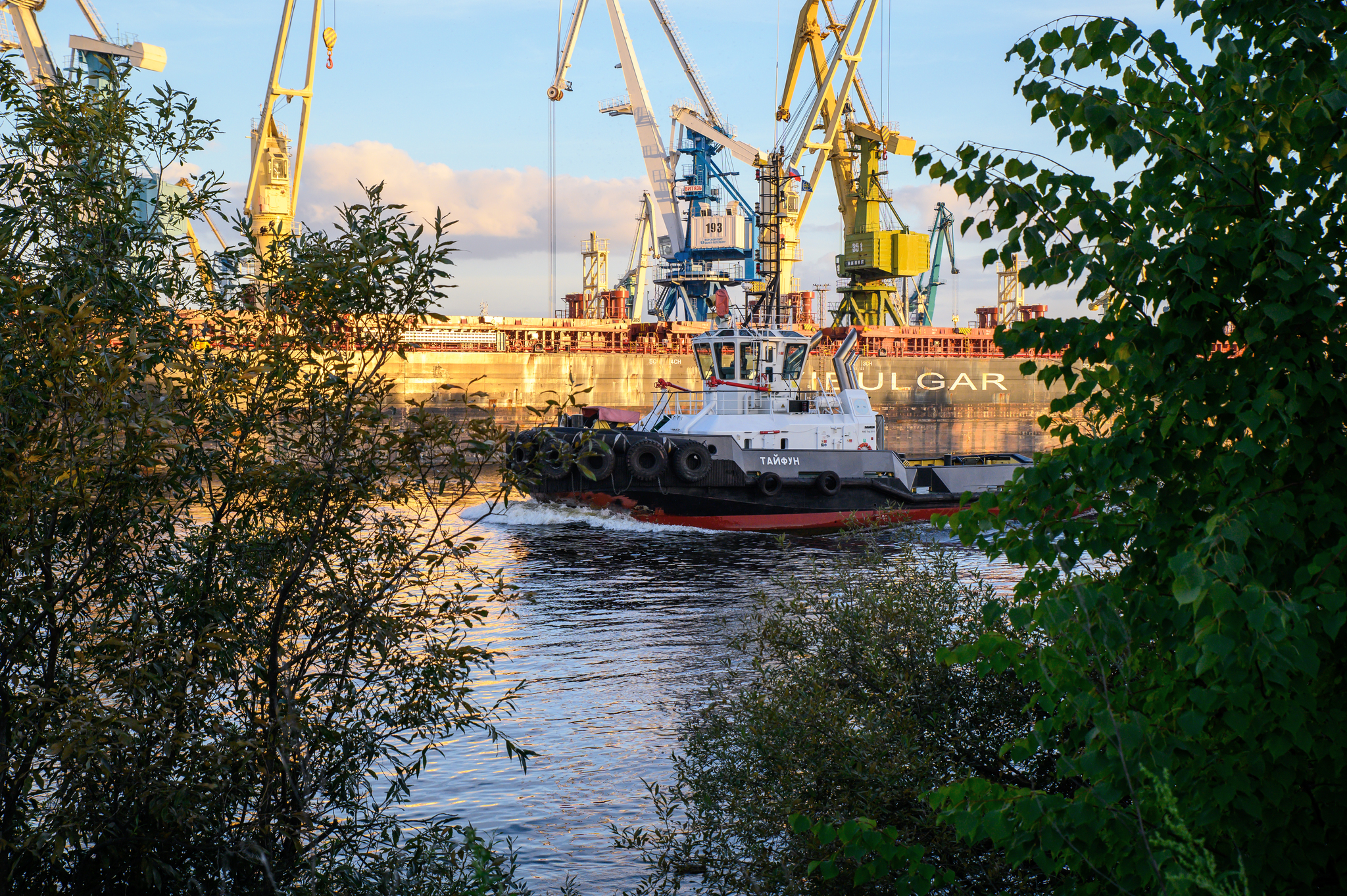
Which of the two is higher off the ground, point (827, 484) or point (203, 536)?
point (203, 536)

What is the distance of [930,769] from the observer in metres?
6.60

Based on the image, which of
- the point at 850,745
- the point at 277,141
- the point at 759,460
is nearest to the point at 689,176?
the point at 277,141

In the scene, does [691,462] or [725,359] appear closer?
[691,462]

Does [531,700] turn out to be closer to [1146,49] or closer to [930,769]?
[930,769]

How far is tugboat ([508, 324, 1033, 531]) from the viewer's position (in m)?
28.1

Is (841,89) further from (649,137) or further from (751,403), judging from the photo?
(751,403)

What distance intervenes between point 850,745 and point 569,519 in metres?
25.5

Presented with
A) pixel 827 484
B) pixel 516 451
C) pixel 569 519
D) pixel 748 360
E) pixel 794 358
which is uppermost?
pixel 794 358

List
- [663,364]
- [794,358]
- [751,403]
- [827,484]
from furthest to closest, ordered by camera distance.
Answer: [663,364] → [794,358] → [751,403] → [827,484]

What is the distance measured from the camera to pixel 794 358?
31688 millimetres

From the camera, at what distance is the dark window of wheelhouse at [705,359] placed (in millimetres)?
31047

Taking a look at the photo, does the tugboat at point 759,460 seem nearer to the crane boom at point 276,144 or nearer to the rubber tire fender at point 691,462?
the rubber tire fender at point 691,462

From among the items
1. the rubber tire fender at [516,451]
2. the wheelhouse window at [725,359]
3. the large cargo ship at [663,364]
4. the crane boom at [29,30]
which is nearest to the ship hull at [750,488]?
the wheelhouse window at [725,359]

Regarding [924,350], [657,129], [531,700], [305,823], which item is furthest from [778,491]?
[657,129]
